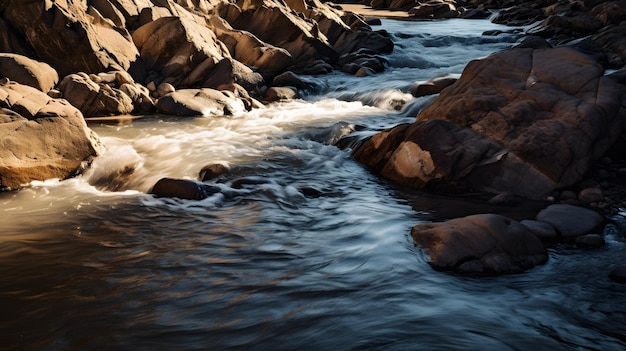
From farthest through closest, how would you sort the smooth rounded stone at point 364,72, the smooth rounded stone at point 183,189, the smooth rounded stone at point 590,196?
1. the smooth rounded stone at point 364,72
2. the smooth rounded stone at point 183,189
3. the smooth rounded stone at point 590,196

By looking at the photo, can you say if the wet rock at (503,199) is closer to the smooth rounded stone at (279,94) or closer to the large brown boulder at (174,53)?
the smooth rounded stone at (279,94)

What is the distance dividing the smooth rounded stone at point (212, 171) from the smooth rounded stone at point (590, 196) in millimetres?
4643

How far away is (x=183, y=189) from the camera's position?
6891 mm

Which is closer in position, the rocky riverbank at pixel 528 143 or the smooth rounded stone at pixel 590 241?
the smooth rounded stone at pixel 590 241

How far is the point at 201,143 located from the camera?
984 centimetres

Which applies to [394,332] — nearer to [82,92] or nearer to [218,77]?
[82,92]

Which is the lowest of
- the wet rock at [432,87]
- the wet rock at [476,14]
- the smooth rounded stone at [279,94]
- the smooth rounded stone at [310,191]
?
the smooth rounded stone at [310,191]

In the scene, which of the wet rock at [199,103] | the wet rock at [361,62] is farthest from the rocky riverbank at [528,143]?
the wet rock at [361,62]

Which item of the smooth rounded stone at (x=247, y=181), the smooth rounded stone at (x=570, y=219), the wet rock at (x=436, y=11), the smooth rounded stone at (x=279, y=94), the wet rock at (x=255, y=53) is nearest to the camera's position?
the smooth rounded stone at (x=570, y=219)

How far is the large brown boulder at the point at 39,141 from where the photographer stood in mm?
7438

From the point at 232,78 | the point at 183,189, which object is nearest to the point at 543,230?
the point at 183,189

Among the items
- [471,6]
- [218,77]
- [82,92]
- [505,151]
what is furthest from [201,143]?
[471,6]

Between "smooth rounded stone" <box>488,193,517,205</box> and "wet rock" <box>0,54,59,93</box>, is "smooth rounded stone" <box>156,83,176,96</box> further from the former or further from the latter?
"smooth rounded stone" <box>488,193,517,205</box>

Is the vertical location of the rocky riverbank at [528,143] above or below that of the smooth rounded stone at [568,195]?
above
